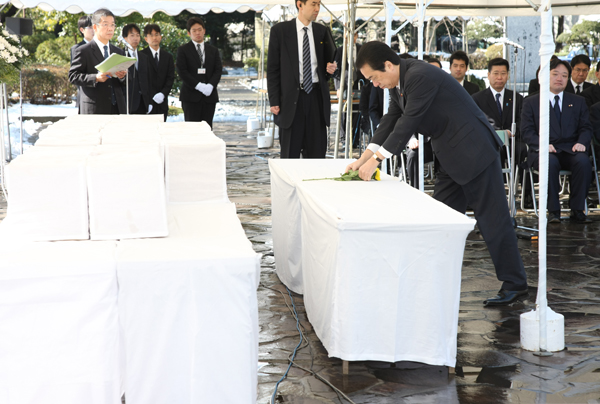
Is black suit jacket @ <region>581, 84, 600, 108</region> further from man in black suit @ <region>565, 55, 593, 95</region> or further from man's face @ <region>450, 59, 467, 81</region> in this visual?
man's face @ <region>450, 59, 467, 81</region>

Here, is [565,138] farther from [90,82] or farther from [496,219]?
[90,82]

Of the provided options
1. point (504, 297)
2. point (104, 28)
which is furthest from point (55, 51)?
→ point (504, 297)

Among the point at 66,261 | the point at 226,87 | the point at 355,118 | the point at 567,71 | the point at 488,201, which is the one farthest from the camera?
the point at 226,87

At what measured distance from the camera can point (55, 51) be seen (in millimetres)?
20812

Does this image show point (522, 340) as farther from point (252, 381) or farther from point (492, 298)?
point (252, 381)

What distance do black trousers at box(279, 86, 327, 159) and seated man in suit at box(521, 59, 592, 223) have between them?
2015 millimetres

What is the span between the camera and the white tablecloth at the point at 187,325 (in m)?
2.37

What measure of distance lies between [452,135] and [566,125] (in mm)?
3272

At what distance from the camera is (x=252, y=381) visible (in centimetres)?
244

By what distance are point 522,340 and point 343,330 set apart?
1038 millimetres

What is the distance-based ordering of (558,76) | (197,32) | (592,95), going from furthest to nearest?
1. (197,32)
2. (592,95)
3. (558,76)

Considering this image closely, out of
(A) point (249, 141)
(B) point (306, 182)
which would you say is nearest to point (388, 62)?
(B) point (306, 182)

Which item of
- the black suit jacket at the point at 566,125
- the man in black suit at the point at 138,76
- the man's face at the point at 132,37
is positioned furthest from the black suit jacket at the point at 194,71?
the black suit jacket at the point at 566,125

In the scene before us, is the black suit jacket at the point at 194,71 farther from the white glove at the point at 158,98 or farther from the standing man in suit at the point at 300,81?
the standing man in suit at the point at 300,81
